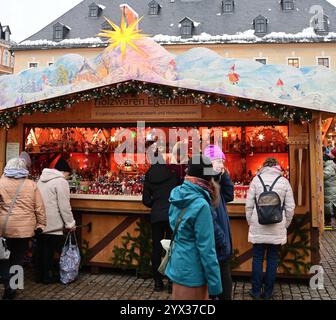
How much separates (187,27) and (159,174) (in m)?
28.9

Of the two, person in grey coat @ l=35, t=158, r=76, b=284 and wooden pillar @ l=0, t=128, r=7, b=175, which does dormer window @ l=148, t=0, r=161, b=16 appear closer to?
wooden pillar @ l=0, t=128, r=7, b=175

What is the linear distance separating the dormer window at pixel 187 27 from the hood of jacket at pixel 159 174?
28282 mm

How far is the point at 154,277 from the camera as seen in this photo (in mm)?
5586

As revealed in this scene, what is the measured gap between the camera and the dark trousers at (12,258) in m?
5.03

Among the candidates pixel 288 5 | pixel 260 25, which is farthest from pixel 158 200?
pixel 288 5

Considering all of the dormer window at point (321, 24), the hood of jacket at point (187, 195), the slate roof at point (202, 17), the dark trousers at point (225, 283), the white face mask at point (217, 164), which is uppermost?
the slate roof at point (202, 17)

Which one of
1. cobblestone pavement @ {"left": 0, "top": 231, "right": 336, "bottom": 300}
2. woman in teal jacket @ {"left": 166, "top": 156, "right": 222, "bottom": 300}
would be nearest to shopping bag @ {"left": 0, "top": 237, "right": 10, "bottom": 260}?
cobblestone pavement @ {"left": 0, "top": 231, "right": 336, "bottom": 300}

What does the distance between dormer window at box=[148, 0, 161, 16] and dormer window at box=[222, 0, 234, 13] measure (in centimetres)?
554

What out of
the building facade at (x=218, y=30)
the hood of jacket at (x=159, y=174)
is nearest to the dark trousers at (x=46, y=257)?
the hood of jacket at (x=159, y=174)

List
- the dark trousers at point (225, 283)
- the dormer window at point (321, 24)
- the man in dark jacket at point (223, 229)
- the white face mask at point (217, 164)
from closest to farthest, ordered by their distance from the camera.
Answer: the man in dark jacket at point (223, 229), the dark trousers at point (225, 283), the white face mask at point (217, 164), the dormer window at point (321, 24)

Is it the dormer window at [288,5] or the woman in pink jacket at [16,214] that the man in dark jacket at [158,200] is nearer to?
the woman in pink jacket at [16,214]

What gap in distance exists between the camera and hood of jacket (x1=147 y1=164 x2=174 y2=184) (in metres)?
5.61
